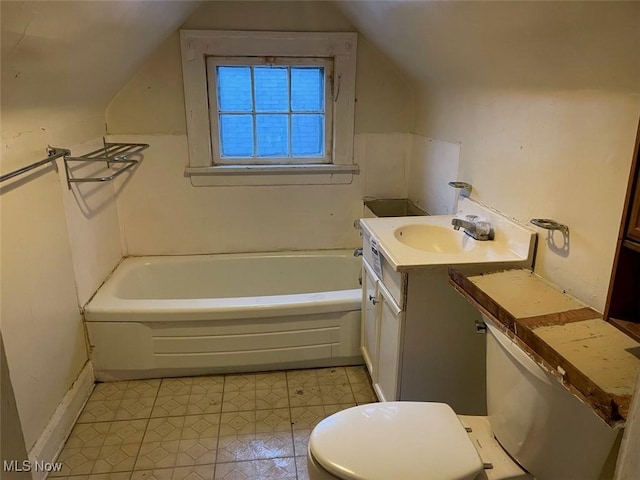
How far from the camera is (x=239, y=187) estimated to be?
2836mm

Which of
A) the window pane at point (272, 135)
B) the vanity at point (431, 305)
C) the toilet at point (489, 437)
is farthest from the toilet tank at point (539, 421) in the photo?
the window pane at point (272, 135)

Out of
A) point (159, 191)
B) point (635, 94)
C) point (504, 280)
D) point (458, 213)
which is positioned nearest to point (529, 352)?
point (504, 280)

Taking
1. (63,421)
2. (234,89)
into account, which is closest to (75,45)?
(234,89)

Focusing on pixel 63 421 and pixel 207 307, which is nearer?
pixel 63 421

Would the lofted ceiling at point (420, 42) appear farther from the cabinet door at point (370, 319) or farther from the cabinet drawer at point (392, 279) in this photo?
the cabinet door at point (370, 319)

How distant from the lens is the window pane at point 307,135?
2.80m

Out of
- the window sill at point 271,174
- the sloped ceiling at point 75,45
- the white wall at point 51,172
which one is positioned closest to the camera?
the sloped ceiling at point 75,45

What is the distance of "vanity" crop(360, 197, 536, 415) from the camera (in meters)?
1.60

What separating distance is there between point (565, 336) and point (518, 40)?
3.05ft

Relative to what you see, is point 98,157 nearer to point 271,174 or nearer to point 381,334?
point 271,174

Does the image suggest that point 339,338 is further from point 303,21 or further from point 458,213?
point 303,21

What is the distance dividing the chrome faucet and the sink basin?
0.07 meters

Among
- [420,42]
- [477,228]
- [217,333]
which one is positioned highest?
[420,42]

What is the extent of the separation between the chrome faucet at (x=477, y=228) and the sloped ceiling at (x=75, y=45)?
4.87ft
